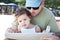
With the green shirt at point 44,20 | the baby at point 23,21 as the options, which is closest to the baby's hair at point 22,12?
the baby at point 23,21

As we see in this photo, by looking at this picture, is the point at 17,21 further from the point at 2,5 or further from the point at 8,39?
the point at 2,5

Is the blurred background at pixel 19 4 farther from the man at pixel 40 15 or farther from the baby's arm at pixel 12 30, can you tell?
the baby's arm at pixel 12 30

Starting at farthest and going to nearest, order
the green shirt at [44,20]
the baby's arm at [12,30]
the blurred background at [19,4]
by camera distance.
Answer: the blurred background at [19,4] < the green shirt at [44,20] < the baby's arm at [12,30]

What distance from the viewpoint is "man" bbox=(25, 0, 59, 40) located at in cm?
170

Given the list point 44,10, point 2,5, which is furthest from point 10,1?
point 44,10

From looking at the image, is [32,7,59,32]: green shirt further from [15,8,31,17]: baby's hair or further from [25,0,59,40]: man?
[15,8,31,17]: baby's hair

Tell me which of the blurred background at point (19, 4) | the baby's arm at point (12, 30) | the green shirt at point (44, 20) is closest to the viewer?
the baby's arm at point (12, 30)

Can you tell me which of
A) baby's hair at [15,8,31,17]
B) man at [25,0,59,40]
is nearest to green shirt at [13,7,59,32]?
man at [25,0,59,40]

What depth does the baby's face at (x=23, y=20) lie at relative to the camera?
1.66m

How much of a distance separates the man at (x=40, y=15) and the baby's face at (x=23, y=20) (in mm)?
77

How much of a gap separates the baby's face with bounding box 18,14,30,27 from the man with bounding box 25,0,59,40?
77mm

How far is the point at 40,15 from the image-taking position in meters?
1.78

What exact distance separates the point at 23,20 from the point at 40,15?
0.17 meters

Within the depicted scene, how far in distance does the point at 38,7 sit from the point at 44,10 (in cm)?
9
